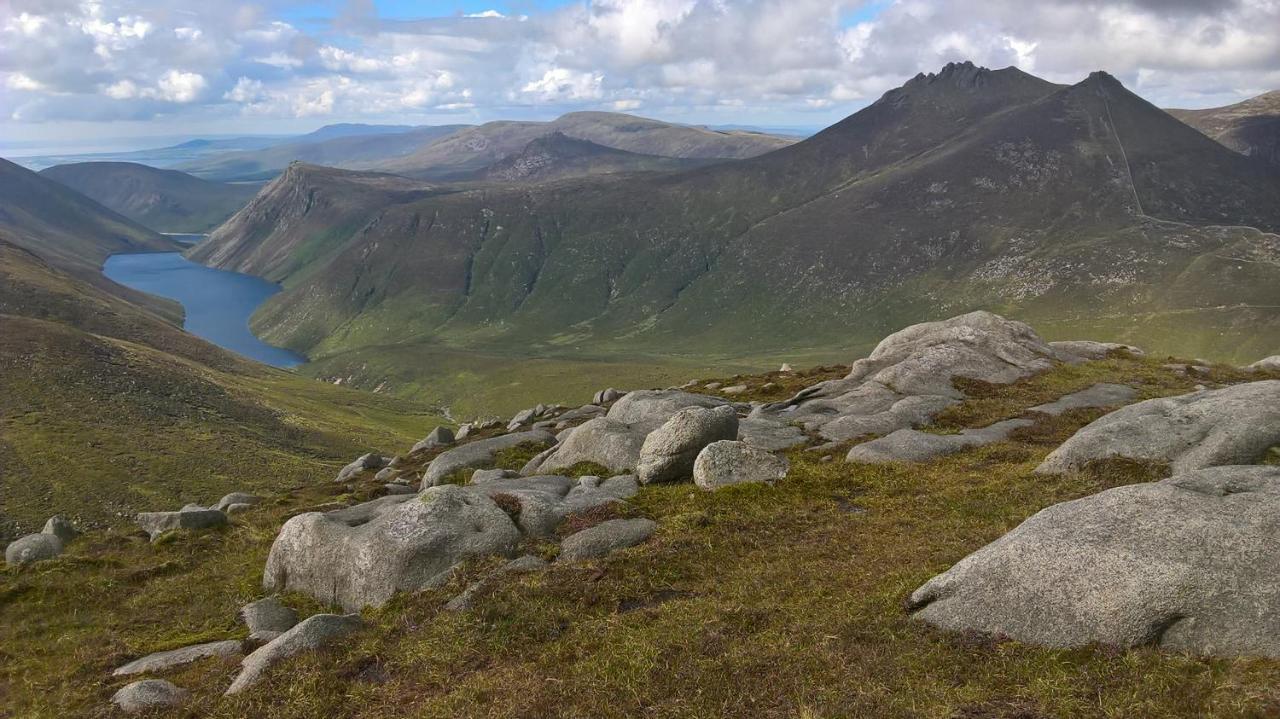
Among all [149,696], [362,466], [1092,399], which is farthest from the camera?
[362,466]

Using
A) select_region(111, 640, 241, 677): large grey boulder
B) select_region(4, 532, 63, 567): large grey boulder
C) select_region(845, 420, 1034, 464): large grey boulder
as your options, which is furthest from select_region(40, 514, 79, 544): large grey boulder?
select_region(845, 420, 1034, 464): large grey boulder

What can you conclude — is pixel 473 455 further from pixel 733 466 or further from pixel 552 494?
pixel 733 466

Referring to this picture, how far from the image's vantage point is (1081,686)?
1452 centimetres

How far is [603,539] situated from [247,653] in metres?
12.4

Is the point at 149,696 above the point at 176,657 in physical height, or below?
above

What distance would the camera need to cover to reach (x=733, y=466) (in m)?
32.1

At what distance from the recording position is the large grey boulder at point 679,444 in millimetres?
33469

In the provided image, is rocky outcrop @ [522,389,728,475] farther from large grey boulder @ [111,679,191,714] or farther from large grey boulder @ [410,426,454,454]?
large grey boulder @ [410,426,454,454]

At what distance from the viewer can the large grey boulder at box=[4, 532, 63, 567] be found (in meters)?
37.3

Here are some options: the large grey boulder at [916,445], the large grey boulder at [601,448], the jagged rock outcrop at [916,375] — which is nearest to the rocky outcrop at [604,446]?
the large grey boulder at [601,448]

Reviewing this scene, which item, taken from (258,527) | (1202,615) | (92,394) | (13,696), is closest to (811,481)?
(1202,615)

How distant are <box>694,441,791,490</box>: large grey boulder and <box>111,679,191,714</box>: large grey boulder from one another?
20487 mm

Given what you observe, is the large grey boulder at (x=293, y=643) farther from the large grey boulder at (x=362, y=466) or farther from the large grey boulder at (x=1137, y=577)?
the large grey boulder at (x=362, y=466)

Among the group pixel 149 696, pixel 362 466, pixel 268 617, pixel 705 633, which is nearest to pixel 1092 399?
pixel 705 633
